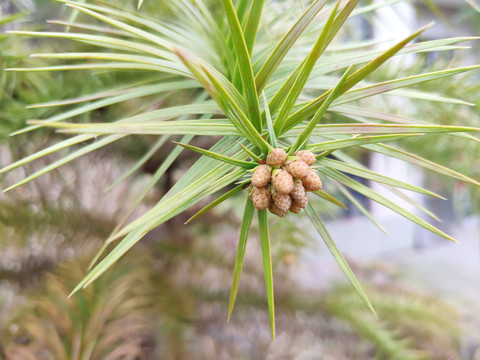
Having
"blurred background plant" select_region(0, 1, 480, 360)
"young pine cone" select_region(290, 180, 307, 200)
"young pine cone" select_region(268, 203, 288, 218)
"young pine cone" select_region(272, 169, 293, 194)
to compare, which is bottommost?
"blurred background plant" select_region(0, 1, 480, 360)

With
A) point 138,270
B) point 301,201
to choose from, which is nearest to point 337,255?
point 301,201

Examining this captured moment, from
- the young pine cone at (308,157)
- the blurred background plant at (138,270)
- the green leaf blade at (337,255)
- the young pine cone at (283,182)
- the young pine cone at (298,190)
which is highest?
the young pine cone at (308,157)

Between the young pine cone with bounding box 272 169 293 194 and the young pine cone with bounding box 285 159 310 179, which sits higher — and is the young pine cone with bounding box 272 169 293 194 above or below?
below

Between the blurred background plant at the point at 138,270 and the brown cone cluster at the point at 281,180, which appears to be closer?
the brown cone cluster at the point at 281,180

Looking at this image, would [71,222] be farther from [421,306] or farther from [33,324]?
[421,306]

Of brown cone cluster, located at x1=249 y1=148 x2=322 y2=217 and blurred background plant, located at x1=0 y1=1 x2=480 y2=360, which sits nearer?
brown cone cluster, located at x1=249 y1=148 x2=322 y2=217

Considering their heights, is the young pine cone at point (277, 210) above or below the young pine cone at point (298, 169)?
below
